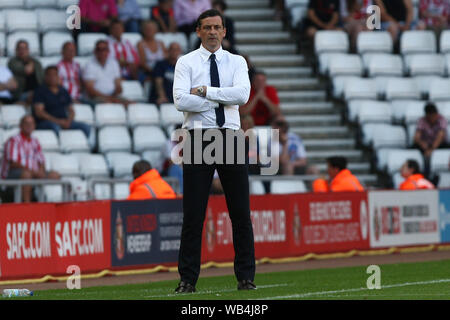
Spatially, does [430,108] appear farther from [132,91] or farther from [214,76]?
[214,76]

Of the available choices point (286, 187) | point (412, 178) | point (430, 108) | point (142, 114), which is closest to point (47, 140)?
point (142, 114)

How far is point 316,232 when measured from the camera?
1759cm

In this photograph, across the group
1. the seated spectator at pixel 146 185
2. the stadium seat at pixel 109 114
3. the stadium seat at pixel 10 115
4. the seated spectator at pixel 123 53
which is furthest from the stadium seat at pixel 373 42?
the seated spectator at pixel 146 185

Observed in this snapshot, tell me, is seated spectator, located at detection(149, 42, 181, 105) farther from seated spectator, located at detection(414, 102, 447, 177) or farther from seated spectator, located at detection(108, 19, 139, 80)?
seated spectator, located at detection(414, 102, 447, 177)

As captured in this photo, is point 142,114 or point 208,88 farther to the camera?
point 142,114

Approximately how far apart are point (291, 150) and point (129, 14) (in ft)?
12.5

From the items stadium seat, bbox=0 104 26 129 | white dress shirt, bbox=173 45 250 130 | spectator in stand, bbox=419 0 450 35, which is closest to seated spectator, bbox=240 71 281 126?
stadium seat, bbox=0 104 26 129

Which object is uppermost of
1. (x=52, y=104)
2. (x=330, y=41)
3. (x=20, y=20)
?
(x=20, y=20)

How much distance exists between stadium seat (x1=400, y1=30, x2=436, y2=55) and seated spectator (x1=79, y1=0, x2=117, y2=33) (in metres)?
6.02

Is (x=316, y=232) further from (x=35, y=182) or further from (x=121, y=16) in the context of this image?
(x=121, y=16)

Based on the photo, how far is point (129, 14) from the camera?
69.8 ft

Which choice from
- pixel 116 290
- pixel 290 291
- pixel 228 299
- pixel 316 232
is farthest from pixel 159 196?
pixel 228 299

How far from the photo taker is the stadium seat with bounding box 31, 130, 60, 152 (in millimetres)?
18109

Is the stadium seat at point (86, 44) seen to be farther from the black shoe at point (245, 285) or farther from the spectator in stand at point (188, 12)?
the black shoe at point (245, 285)
